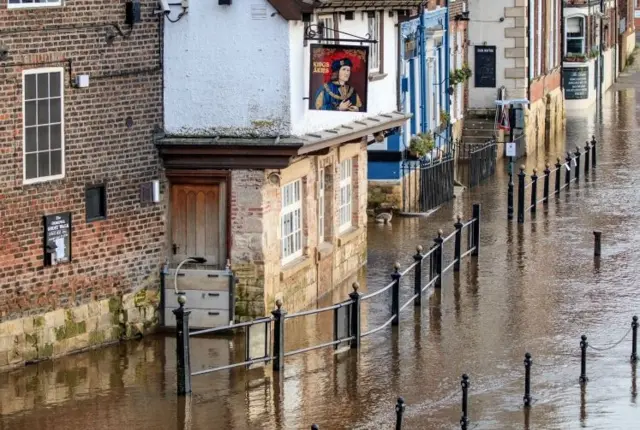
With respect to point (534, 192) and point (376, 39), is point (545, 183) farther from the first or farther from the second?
point (376, 39)

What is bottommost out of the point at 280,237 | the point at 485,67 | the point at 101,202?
the point at 280,237

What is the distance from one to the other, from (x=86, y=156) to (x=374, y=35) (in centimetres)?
894

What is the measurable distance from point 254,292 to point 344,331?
1829 millimetres

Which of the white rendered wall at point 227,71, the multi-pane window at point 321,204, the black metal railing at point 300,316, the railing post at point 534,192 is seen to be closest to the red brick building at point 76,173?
Result: the white rendered wall at point 227,71

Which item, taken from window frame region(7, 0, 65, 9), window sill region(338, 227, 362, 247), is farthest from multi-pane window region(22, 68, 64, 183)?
window sill region(338, 227, 362, 247)

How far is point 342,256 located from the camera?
104ft

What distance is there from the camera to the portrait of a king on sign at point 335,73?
27109 millimetres

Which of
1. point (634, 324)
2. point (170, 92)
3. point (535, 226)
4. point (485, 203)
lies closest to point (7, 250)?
point (170, 92)

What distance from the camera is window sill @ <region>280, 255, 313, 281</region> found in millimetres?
27766

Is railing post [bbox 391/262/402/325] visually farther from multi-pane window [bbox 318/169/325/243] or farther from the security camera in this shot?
the security camera

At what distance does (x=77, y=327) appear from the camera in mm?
25125

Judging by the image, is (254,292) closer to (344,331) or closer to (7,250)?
(344,331)

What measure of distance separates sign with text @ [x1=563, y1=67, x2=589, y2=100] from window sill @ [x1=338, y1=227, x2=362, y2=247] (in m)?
39.8

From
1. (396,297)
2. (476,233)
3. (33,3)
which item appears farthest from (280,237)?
(476,233)
